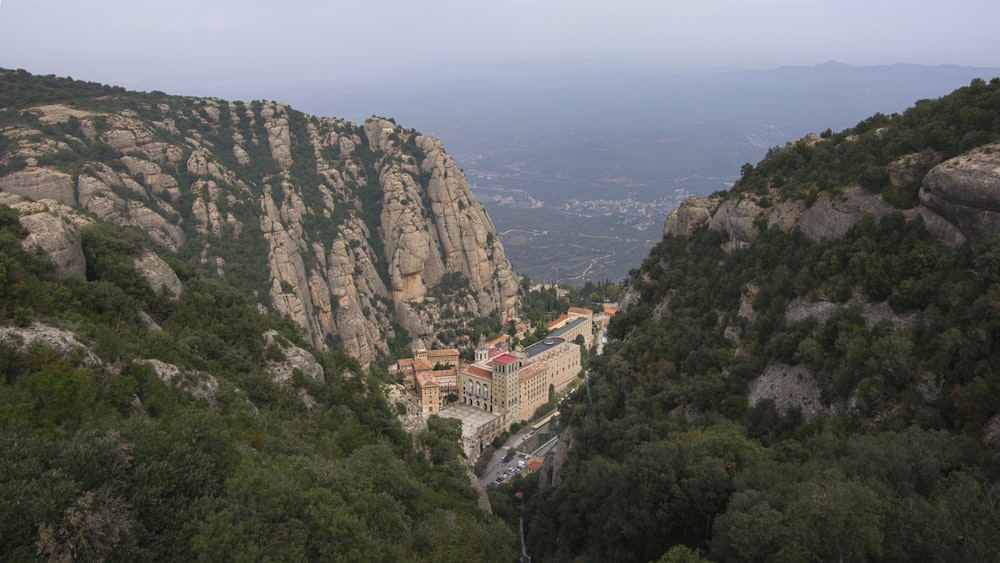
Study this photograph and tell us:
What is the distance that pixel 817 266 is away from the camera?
27.7 m

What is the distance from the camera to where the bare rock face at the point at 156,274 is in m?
29.4

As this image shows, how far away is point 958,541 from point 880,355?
819 cm

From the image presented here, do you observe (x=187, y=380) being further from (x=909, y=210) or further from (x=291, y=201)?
(x=291, y=201)

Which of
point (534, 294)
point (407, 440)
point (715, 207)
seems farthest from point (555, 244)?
point (407, 440)

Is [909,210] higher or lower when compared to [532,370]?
higher

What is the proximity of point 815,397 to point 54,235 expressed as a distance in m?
28.9

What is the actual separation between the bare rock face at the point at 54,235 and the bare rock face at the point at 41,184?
31.1m

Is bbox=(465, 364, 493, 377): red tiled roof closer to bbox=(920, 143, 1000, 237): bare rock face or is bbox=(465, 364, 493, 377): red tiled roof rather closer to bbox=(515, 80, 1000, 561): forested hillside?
bbox=(515, 80, 1000, 561): forested hillside

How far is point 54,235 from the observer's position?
83.1ft

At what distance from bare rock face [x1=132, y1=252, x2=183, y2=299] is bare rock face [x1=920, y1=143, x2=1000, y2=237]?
3160 cm

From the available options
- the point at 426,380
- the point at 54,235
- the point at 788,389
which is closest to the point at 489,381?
the point at 426,380

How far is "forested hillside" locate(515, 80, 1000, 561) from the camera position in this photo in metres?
15.8

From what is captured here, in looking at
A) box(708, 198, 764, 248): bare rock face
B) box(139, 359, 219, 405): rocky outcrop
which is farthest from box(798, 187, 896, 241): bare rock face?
box(139, 359, 219, 405): rocky outcrop

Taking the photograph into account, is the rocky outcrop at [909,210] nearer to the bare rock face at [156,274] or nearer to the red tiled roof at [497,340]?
the bare rock face at [156,274]
